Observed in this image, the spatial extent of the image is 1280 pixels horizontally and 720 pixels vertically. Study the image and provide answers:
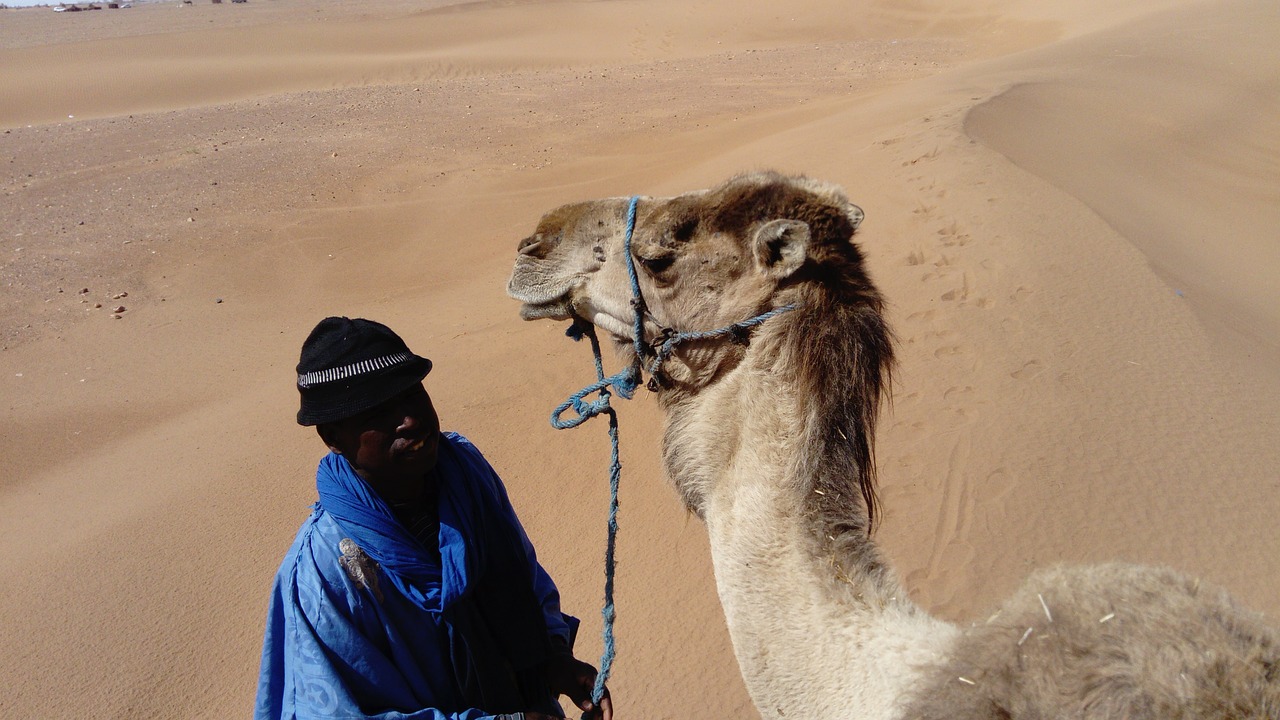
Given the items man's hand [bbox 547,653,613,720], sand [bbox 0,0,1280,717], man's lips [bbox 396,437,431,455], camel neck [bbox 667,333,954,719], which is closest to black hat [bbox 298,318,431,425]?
man's lips [bbox 396,437,431,455]

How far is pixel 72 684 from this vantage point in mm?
4457

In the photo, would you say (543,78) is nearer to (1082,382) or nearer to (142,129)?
(142,129)

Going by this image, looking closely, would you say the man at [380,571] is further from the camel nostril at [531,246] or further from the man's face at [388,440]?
the camel nostril at [531,246]

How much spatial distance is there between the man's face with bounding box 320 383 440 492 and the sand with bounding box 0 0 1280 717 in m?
2.83

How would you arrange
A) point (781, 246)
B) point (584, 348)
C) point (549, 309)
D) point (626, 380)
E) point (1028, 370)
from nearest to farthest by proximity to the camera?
point (781, 246) < point (626, 380) < point (549, 309) < point (1028, 370) < point (584, 348)

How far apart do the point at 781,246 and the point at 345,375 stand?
122 cm

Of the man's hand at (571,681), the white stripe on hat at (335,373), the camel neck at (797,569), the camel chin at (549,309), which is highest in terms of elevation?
the white stripe on hat at (335,373)

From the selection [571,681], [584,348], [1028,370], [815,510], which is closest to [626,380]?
[815,510]

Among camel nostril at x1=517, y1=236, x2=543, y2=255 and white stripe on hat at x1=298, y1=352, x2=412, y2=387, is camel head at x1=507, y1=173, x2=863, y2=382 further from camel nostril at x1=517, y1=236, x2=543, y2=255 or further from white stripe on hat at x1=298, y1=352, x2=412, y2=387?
white stripe on hat at x1=298, y1=352, x2=412, y2=387

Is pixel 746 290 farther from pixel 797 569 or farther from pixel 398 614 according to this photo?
pixel 398 614

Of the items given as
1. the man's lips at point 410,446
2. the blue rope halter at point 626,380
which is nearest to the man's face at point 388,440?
the man's lips at point 410,446

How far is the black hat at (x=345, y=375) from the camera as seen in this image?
74.6 inches

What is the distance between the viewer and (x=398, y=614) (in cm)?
197

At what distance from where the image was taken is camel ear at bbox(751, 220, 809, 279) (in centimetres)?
218
